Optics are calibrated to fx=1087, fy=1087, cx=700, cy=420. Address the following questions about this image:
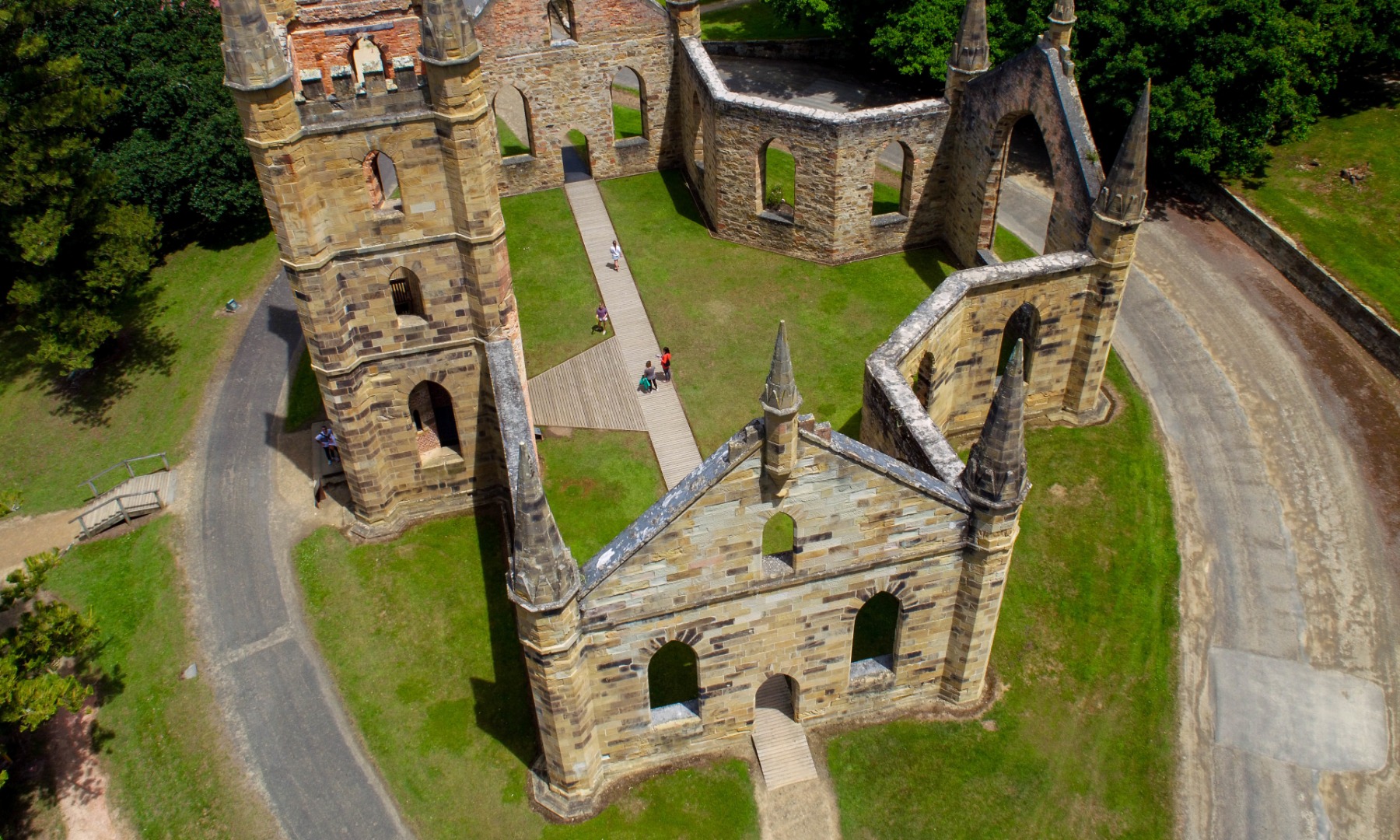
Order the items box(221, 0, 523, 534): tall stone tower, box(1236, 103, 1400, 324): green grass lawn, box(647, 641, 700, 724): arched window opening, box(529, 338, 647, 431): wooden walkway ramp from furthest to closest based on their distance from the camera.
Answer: box(1236, 103, 1400, 324): green grass lawn, box(529, 338, 647, 431): wooden walkway ramp, box(647, 641, 700, 724): arched window opening, box(221, 0, 523, 534): tall stone tower

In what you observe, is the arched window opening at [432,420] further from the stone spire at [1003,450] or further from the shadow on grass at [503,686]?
the stone spire at [1003,450]

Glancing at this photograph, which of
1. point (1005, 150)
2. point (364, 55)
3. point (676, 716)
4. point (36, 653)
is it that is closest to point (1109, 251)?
point (1005, 150)

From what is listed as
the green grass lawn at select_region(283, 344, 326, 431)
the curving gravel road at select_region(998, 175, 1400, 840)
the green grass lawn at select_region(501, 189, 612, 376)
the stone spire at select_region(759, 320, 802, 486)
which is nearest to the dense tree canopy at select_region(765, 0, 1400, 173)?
the curving gravel road at select_region(998, 175, 1400, 840)

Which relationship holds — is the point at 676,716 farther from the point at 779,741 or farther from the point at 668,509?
the point at 668,509

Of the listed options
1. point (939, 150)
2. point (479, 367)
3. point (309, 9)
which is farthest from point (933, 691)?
point (309, 9)

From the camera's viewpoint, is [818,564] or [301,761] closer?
[818,564]

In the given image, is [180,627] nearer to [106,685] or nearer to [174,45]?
[106,685]

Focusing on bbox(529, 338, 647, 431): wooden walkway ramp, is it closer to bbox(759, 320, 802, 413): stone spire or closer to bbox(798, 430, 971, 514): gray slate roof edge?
bbox(798, 430, 971, 514): gray slate roof edge
